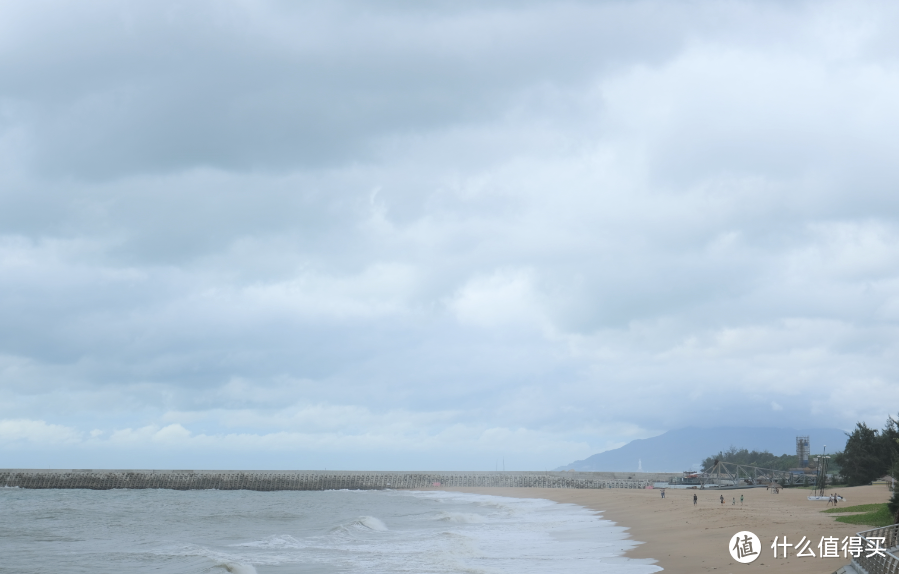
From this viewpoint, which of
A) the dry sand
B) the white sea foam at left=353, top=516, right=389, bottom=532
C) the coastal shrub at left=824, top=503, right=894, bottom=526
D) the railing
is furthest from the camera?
the white sea foam at left=353, top=516, right=389, bottom=532

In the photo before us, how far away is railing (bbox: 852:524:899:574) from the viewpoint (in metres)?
13.5

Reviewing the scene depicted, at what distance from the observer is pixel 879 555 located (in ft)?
48.4

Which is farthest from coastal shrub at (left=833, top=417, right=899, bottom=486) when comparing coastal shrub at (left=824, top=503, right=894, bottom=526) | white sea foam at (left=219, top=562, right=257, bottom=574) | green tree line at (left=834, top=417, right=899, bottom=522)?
white sea foam at (left=219, top=562, right=257, bottom=574)

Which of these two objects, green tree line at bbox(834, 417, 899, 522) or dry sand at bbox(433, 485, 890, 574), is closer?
dry sand at bbox(433, 485, 890, 574)

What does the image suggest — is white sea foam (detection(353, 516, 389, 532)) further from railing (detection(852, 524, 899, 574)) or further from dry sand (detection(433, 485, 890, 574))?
railing (detection(852, 524, 899, 574))

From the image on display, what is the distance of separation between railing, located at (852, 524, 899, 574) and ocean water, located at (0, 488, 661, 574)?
725cm

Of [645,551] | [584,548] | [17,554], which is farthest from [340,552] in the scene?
[17,554]

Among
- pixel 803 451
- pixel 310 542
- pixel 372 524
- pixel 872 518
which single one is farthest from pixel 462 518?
pixel 803 451

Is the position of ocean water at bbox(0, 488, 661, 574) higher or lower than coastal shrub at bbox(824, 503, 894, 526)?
lower

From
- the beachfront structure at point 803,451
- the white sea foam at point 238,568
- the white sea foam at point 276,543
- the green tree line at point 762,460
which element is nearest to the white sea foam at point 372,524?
the white sea foam at point 276,543

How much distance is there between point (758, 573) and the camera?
19.1 meters

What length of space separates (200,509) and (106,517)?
416 inches

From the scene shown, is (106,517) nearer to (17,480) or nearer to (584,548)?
(584,548)

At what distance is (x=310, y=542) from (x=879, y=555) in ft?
94.3
